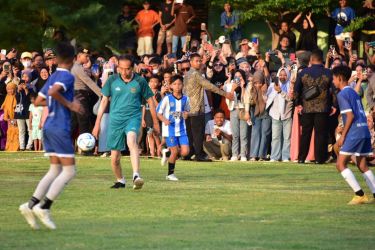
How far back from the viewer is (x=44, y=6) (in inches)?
1414

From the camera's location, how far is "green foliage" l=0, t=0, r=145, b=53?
117ft

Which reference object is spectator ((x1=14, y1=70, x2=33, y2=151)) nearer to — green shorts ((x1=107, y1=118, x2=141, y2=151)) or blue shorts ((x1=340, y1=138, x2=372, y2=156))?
green shorts ((x1=107, y1=118, x2=141, y2=151))

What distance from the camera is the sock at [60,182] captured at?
15.0 m

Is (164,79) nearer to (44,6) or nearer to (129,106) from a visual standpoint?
(44,6)

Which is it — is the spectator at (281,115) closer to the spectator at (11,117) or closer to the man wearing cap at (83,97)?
the man wearing cap at (83,97)

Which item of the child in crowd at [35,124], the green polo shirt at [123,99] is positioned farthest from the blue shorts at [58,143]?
the child in crowd at [35,124]

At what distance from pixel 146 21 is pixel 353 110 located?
62.8 feet

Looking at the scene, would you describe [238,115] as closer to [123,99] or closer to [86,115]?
[86,115]

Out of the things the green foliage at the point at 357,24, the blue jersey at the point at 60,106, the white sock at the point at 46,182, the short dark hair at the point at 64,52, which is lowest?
the white sock at the point at 46,182

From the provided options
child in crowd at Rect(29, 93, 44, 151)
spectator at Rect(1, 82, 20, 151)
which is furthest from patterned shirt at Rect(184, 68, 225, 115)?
spectator at Rect(1, 82, 20, 151)

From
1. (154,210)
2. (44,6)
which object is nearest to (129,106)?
(154,210)

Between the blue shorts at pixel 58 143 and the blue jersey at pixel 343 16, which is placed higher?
the blue jersey at pixel 343 16

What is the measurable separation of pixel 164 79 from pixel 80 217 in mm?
14167

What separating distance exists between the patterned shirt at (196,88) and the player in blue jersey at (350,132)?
33.8 ft
